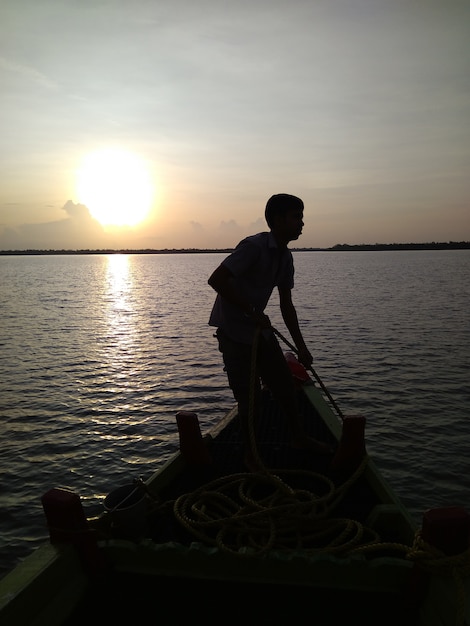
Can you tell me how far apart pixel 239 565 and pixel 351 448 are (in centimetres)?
226

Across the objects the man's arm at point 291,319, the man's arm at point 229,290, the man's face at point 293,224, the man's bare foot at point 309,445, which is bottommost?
the man's bare foot at point 309,445

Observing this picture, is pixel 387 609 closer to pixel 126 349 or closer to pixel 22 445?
pixel 22 445

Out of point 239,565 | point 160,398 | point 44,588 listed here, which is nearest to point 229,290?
point 239,565

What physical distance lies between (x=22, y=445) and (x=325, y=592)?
875cm

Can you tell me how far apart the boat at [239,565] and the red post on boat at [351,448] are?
755 millimetres

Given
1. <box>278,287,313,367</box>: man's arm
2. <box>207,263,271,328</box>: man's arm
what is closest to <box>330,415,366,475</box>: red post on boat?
<box>278,287,313,367</box>: man's arm

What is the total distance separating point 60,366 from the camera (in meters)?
17.0

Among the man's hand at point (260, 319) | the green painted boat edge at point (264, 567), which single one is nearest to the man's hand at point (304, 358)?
the man's hand at point (260, 319)

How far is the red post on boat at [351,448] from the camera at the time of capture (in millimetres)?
5062

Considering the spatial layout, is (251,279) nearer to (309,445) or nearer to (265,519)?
(309,445)

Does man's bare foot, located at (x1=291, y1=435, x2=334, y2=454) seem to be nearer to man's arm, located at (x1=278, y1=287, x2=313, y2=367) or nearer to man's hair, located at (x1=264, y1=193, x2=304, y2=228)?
man's arm, located at (x1=278, y1=287, x2=313, y2=367)

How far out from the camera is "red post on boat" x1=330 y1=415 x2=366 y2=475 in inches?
199

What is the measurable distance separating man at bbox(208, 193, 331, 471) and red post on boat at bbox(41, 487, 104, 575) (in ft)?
6.38

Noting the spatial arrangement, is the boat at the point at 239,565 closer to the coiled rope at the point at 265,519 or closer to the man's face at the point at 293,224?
the coiled rope at the point at 265,519
